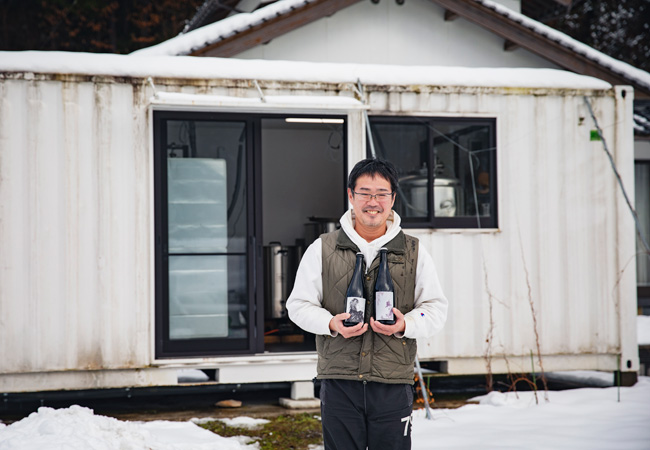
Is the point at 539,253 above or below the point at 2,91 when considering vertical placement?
below

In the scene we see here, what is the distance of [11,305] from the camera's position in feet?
20.5

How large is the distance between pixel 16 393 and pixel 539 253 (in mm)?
4737

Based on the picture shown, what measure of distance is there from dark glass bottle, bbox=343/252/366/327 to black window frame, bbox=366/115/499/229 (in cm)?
399

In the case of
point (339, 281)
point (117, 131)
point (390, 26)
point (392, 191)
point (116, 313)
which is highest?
point (390, 26)

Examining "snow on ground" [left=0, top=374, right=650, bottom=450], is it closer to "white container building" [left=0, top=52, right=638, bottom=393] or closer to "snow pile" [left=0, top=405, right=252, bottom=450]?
"snow pile" [left=0, top=405, right=252, bottom=450]

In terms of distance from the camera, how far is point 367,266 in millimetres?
3078

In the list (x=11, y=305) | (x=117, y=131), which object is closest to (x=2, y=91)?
(x=117, y=131)

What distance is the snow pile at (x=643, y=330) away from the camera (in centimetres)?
967

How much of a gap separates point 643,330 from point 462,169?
5514 mm

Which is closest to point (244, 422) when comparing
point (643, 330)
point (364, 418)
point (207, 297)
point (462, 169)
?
point (207, 297)

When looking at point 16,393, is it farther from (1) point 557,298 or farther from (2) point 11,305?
(1) point 557,298

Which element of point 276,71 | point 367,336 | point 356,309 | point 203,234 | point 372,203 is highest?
point 276,71

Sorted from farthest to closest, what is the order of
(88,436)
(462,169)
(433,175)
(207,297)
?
(462,169), (433,175), (207,297), (88,436)

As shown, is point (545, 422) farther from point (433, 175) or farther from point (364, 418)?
point (364, 418)
